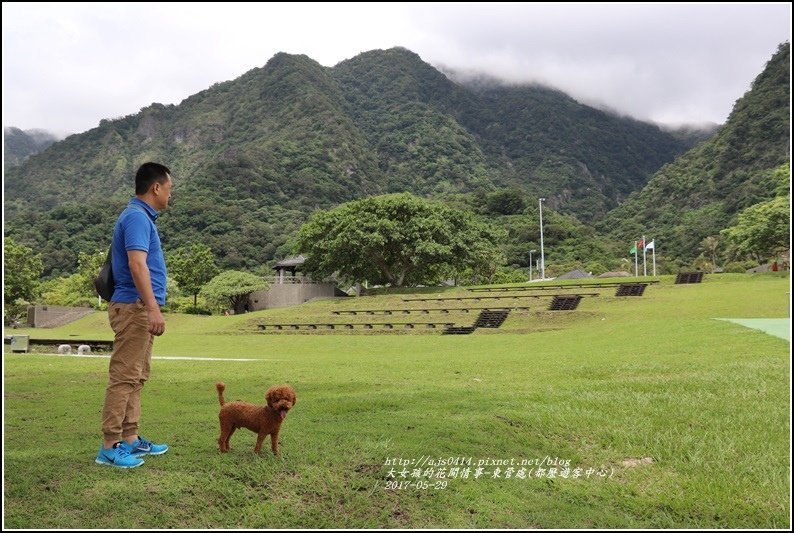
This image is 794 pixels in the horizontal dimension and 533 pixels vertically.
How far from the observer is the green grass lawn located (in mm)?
3859

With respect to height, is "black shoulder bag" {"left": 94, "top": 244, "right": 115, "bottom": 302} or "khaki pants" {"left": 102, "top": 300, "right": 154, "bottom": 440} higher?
"black shoulder bag" {"left": 94, "top": 244, "right": 115, "bottom": 302}

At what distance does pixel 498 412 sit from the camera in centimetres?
629

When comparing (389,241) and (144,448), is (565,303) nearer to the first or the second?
(389,241)

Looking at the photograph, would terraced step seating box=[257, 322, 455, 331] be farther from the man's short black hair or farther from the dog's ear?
the man's short black hair

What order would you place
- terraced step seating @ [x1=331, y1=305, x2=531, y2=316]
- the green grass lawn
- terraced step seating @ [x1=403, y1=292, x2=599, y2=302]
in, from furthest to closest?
terraced step seating @ [x1=403, y1=292, x2=599, y2=302] < terraced step seating @ [x1=331, y1=305, x2=531, y2=316] < the green grass lawn

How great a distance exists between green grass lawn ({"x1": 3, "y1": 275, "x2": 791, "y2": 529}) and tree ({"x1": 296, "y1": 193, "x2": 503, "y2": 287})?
117 feet

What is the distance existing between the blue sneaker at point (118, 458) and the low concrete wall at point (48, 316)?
128 ft

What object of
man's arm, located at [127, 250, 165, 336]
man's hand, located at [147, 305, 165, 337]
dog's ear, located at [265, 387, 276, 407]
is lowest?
dog's ear, located at [265, 387, 276, 407]

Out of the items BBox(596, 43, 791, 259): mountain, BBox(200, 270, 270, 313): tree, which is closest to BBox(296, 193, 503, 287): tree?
BBox(200, 270, 270, 313): tree

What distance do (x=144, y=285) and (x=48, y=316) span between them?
41.4 metres

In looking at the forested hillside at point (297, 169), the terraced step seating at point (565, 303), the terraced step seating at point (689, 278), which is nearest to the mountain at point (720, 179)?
the forested hillside at point (297, 169)

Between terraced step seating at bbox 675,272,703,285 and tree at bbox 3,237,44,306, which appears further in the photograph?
tree at bbox 3,237,44,306

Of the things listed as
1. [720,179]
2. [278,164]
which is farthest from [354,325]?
[720,179]

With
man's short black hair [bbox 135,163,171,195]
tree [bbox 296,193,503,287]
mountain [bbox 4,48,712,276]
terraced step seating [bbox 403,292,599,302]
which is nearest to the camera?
man's short black hair [bbox 135,163,171,195]
